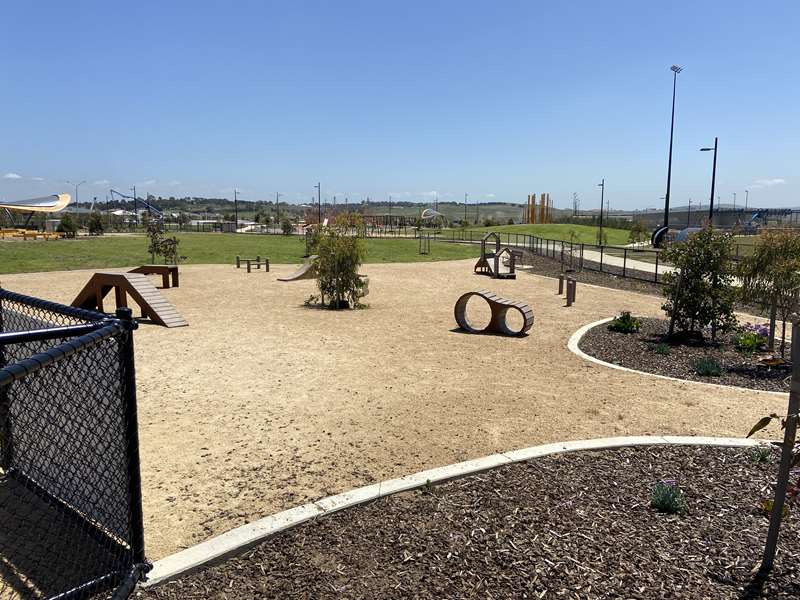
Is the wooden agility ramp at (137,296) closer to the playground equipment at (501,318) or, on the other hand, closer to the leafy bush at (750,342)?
the playground equipment at (501,318)

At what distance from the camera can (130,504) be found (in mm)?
3232

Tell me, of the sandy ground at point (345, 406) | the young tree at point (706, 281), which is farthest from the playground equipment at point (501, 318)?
the young tree at point (706, 281)

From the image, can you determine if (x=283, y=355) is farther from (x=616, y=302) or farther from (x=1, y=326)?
(x=616, y=302)

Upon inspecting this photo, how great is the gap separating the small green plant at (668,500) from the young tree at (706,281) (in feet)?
23.3

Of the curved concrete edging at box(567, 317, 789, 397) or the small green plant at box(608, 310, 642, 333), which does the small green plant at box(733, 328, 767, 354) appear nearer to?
the small green plant at box(608, 310, 642, 333)

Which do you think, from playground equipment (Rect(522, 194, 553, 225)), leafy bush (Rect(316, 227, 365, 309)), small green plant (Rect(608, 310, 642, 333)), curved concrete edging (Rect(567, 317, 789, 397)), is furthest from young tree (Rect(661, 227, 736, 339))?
playground equipment (Rect(522, 194, 553, 225))

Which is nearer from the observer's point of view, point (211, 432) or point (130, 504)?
point (130, 504)

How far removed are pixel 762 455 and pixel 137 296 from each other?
12011 mm

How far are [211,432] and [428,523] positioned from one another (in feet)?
9.80

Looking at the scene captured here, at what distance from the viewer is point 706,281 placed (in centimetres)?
1052

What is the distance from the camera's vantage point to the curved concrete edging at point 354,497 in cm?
356

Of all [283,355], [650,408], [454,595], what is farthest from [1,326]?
[650,408]

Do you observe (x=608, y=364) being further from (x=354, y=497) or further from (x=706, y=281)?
(x=354, y=497)

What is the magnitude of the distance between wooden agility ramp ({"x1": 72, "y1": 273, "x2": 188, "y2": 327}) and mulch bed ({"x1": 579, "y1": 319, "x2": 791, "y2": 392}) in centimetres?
841
